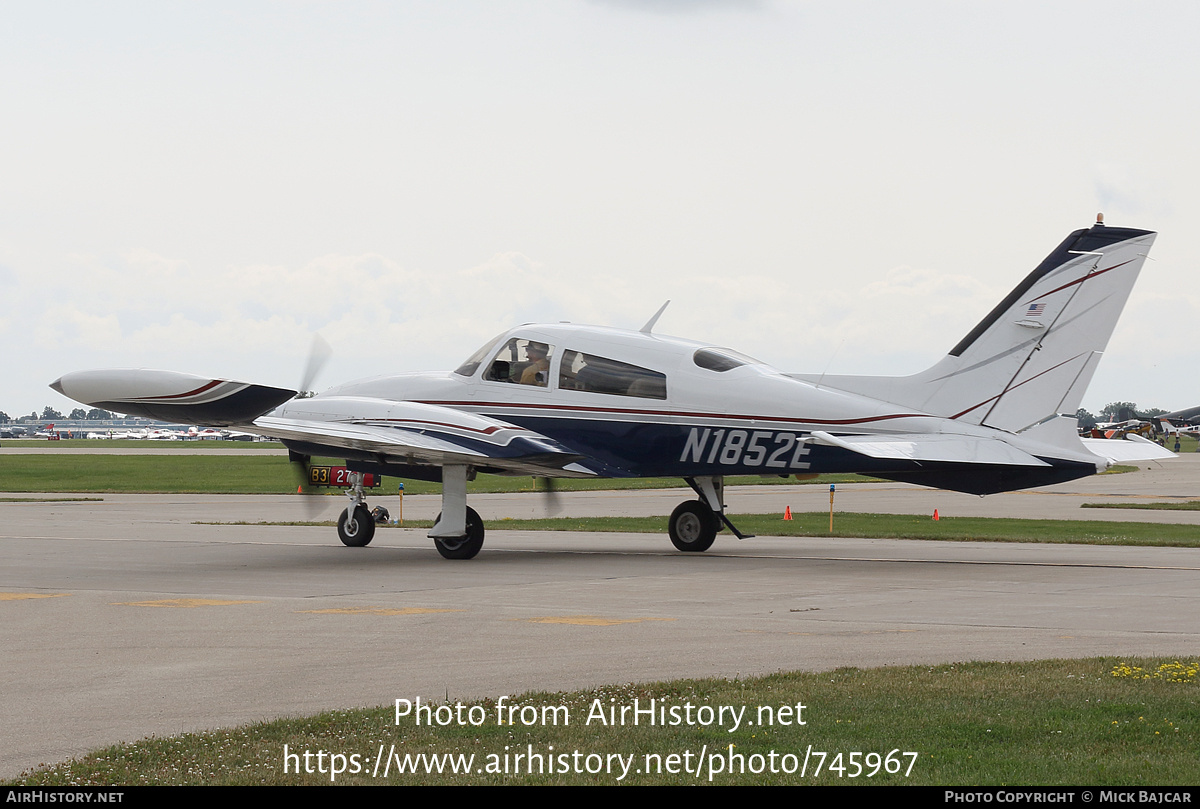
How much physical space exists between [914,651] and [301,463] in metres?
12.9

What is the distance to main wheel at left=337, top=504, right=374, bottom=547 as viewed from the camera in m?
23.1

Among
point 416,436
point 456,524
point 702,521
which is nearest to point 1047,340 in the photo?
point 702,521

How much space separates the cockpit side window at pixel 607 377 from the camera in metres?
20.4

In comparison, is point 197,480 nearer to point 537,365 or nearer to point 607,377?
point 537,365

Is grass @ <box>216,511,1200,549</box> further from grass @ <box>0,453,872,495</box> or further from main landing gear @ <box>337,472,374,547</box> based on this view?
grass @ <box>0,453,872,495</box>

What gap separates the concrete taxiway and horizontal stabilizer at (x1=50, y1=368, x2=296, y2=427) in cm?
241

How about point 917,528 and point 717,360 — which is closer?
point 717,360

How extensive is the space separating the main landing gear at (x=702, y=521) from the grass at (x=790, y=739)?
12.9 m

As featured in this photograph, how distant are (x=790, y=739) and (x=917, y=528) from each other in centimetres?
2135

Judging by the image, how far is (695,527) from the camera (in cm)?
2217

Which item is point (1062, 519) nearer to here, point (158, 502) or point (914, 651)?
point (914, 651)

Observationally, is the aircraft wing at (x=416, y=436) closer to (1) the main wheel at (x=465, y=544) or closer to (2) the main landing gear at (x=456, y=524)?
(2) the main landing gear at (x=456, y=524)

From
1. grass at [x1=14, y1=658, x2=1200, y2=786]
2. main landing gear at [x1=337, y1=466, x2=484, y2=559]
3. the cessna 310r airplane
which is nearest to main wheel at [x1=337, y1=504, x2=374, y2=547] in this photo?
the cessna 310r airplane

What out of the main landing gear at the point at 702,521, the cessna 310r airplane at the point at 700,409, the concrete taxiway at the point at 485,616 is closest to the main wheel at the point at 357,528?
the concrete taxiway at the point at 485,616
